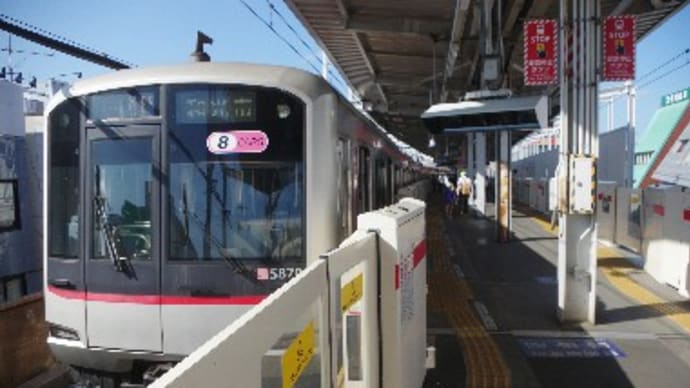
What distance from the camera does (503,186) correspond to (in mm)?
14836

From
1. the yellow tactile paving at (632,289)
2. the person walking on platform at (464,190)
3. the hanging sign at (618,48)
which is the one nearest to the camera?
the hanging sign at (618,48)

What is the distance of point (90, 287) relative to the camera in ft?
15.0

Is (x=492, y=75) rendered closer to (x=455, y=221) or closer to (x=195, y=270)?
(x=195, y=270)

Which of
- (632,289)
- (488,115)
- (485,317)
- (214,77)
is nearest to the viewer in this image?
(214,77)

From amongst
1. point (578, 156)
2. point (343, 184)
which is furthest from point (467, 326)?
point (343, 184)

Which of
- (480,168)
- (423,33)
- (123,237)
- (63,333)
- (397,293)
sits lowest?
(63,333)

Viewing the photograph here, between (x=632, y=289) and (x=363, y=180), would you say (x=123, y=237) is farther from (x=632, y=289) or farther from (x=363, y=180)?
(x=632, y=289)

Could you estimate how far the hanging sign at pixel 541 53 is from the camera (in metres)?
7.40

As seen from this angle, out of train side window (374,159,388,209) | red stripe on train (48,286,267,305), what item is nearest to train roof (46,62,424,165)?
red stripe on train (48,286,267,305)

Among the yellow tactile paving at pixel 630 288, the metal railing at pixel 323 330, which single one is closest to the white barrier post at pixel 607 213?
the yellow tactile paving at pixel 630 288

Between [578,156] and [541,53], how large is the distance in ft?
4.51

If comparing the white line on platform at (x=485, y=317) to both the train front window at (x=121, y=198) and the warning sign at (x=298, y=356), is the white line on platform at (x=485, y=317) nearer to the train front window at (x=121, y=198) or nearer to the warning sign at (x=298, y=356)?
→ the train front window at (x=121, y=198)

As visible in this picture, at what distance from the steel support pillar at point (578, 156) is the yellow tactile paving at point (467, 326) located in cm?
114

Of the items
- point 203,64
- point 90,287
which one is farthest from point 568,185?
point 90,287
